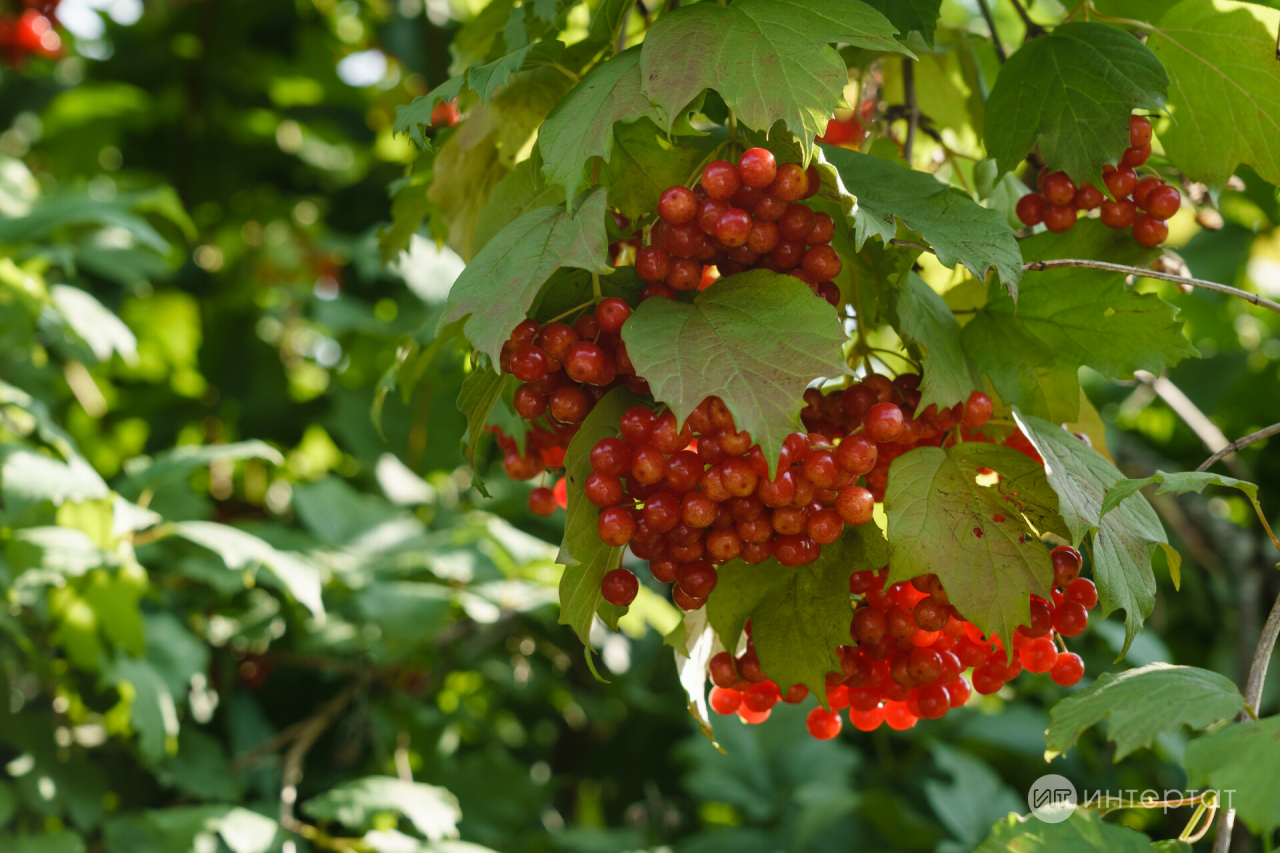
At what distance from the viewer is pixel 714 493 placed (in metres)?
0.79

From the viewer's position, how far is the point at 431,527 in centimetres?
240

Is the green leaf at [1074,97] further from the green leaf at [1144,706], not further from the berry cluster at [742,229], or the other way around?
the green leaf at [1144,706]

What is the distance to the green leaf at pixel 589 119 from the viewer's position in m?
0.80

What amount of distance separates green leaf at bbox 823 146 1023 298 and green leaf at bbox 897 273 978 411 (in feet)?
0.21

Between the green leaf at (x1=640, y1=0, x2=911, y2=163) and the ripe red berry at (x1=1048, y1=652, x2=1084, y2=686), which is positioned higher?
the green leaf at (x1=640, y1=0, x2=911, y2=163)

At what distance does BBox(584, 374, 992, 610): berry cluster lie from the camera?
0.78 meters

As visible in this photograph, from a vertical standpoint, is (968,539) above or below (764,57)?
below

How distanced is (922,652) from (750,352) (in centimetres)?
36

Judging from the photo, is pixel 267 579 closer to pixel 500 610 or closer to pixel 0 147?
pixel 500 610

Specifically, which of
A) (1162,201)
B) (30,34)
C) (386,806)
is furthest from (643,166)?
(30,34)

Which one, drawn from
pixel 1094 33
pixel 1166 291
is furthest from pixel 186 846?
pixel 1166 291

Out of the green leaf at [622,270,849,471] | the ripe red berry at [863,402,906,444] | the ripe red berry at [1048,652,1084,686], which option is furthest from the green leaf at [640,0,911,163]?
the ripe red berry at [1048,652,1084,686]

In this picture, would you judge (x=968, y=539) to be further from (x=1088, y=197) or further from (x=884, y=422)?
(x=1088, y=197)

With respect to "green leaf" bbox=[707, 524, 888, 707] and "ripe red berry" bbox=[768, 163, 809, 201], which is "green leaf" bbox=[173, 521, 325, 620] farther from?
"ripe red berry" bbox=[768, 163, 809, 201]
